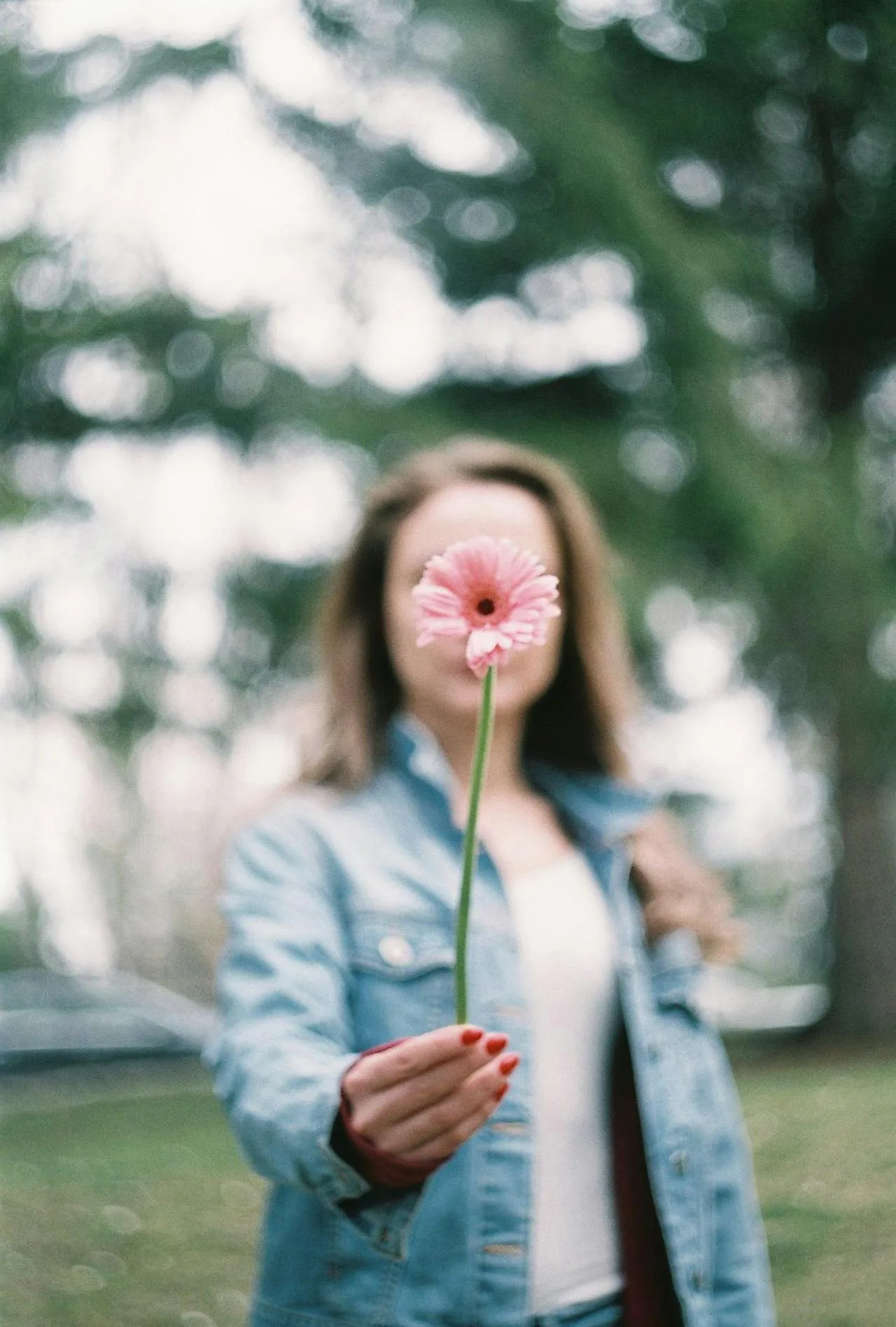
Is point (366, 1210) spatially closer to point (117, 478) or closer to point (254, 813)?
point (254, 813)

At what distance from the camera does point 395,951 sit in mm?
1081

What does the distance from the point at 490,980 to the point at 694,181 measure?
205 inches

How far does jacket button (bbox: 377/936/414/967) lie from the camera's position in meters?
1.08

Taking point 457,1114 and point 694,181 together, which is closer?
point 457,1114

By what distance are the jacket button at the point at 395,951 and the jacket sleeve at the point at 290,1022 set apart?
0.03 metres

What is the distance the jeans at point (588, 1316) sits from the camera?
41.8 inches

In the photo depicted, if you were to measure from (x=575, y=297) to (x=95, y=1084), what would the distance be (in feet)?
17.0

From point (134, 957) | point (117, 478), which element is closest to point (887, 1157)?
point (117, 478)

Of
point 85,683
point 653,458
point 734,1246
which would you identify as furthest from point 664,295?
point 734,1246

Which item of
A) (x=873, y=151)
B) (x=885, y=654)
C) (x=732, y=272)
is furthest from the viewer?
(x=885, y=654)

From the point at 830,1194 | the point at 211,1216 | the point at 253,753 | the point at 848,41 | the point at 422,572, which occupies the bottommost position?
the point at 211,1216

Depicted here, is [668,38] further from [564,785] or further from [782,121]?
[564,785]

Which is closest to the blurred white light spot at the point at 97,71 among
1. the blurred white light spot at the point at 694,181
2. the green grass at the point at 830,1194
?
the blurred white light spot at the point at 694,181

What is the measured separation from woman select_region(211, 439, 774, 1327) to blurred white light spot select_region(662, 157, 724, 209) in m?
4.55
